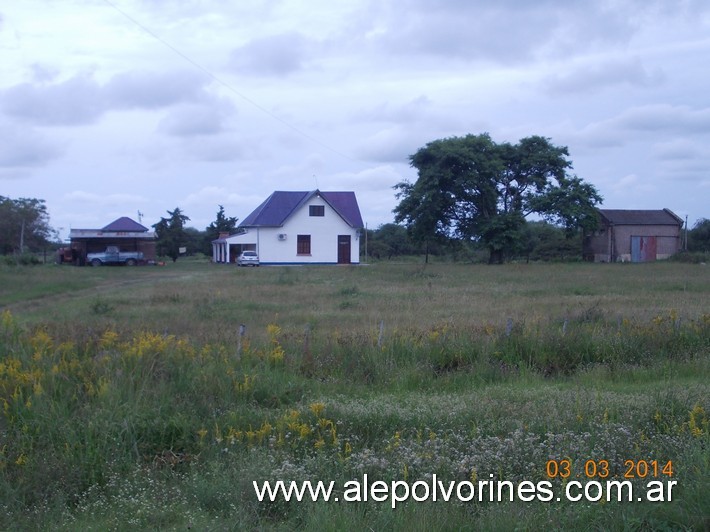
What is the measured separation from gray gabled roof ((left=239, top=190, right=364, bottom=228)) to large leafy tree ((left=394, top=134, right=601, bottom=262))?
341 inches

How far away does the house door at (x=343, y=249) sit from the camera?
5925cm

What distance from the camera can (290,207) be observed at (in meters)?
60.6

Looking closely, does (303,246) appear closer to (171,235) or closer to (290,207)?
(290,207)

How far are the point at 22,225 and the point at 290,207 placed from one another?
80.6ft

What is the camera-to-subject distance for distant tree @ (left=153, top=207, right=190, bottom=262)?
73375 millimetres

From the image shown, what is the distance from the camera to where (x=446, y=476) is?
6.47m

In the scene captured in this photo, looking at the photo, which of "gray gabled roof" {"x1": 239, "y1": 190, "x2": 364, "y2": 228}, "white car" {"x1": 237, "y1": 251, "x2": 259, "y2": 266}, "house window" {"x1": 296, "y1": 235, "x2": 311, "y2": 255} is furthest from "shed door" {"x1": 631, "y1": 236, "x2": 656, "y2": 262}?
"white car" {"x1": 237, "y1": 251, "x2": 259, "y2": 266}

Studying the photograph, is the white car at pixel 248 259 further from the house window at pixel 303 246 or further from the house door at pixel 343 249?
the house door at pixel 343 249

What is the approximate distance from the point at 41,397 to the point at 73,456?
1.40 meters

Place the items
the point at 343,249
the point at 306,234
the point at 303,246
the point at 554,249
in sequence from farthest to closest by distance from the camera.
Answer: the point at 554,249, the point at 343,249, the point at 303,246, the point at 306,234

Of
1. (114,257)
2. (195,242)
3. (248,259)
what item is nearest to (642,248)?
(248,259)

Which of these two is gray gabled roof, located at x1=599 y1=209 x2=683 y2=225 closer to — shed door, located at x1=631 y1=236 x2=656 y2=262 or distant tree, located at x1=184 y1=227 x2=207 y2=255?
shed door, located at x1=631 y1=236 x2=656 y2=262

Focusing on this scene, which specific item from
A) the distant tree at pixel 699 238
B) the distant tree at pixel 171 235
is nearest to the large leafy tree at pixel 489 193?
the distant tree at pixel 699 238

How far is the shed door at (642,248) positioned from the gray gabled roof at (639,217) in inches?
51.7
